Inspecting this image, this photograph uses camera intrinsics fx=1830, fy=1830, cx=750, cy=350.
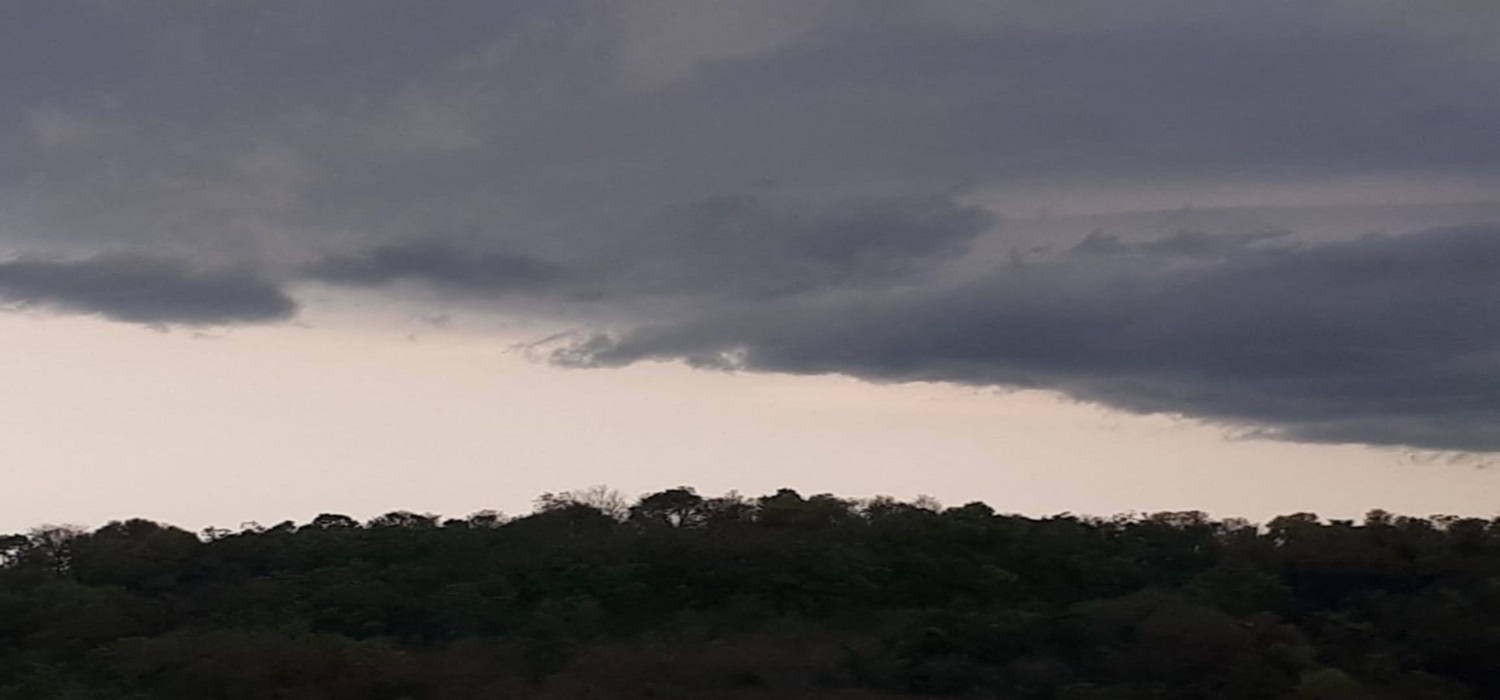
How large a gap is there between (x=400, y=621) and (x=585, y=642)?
14.4 feet

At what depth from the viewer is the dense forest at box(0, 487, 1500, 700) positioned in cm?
3089

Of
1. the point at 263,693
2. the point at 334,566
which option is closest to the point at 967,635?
the point at 263,693

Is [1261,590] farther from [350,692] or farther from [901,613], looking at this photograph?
[350,692]

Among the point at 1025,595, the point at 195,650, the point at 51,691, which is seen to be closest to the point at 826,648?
the point at 1025,595

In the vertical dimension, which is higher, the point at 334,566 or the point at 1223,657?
the point at 334,566

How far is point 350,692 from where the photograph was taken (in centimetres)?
3048

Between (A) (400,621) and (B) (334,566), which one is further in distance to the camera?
(B) (334,566)

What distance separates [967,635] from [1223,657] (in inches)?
216

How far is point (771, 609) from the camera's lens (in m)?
37.2

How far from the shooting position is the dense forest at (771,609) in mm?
30891

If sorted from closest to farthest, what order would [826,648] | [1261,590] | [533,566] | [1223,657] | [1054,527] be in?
[1223,657]
[826,648]
[1261,590]
[533,566]
[1054,527]

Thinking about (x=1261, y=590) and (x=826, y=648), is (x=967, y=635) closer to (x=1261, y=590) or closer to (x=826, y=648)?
(x=826, y=648)

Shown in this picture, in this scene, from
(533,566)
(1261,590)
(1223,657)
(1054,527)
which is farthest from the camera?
(1054,527)

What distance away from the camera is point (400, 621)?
120ft
